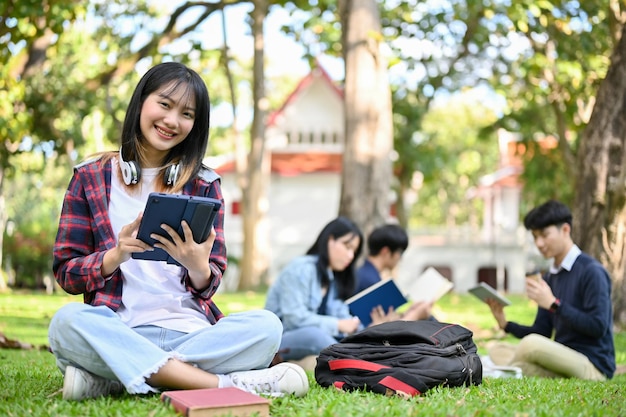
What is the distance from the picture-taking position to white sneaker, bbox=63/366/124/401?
3.25m

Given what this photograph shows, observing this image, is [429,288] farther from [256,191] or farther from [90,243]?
[256,191]

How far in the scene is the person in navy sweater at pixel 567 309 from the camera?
208 inches

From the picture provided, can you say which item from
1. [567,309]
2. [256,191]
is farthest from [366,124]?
[256,191]

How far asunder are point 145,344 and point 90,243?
0.61 meters

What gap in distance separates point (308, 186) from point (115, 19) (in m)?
10.2

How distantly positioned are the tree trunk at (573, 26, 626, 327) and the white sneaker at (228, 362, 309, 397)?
6.33 meters

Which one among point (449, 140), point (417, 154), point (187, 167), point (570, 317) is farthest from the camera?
point (449, 140)

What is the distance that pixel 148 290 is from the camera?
3.57m

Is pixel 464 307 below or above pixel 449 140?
below

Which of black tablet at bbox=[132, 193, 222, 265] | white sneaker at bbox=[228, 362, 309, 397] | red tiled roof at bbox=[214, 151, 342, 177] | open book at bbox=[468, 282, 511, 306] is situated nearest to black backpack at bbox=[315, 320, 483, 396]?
white sneaker at bbox=[228, 362, 309, 397]

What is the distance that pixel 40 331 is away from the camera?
788 cm

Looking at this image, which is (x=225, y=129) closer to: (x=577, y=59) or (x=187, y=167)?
(x=577, y=59)

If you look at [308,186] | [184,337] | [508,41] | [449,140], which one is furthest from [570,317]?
[449,140]

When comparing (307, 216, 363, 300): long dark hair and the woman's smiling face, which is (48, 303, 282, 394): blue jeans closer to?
the woman's smiling face
